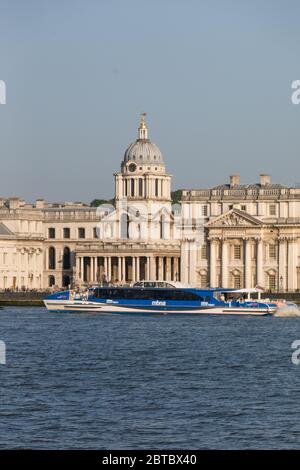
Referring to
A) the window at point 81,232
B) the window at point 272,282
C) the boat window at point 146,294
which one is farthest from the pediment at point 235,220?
the window at point 81,232

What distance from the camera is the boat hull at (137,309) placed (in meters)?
111

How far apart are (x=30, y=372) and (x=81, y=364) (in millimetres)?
4147

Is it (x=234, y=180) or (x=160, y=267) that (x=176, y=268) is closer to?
(x=160, y=267)

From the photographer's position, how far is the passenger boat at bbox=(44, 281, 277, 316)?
111 m

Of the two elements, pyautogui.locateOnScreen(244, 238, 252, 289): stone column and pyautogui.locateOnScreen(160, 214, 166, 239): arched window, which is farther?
pyautogui.locateOnScreen(160, 214, 166, 239): arched window

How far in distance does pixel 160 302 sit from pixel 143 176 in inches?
1743

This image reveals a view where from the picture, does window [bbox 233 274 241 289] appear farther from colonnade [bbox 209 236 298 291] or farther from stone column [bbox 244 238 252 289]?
stone column [bbox 244 238 252 289]

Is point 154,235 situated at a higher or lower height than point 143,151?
lower

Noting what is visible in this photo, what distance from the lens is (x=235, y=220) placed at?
135500mm

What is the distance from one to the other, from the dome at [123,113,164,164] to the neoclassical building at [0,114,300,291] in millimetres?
91

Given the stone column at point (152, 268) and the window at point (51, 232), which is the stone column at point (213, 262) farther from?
the window at point (51, 232)

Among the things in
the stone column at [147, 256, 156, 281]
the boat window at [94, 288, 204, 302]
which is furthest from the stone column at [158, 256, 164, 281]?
the boat window at [94, 288, 204, 302]

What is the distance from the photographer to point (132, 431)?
4328cm

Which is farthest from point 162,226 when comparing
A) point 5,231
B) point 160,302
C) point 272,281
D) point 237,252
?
point 160,302
